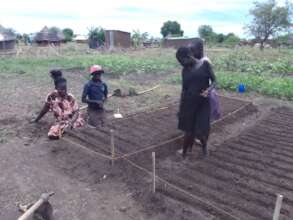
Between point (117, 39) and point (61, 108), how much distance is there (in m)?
23.9

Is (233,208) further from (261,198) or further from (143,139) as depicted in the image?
(143,139)

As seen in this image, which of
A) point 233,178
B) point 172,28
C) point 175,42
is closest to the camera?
point 233,178

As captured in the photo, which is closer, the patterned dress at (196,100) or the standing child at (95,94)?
the patterned dress at (196,100)

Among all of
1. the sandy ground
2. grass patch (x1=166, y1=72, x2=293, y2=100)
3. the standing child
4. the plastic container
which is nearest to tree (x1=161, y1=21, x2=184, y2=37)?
grass patch (x1=166, y1=72, x2=293, y2=100)

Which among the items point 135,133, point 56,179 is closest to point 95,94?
point 135,133

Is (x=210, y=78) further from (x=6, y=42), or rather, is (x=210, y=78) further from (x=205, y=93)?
(x=6, y=42)

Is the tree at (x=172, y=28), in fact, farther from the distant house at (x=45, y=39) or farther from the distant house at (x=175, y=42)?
the distant house at (x=45, y=39)

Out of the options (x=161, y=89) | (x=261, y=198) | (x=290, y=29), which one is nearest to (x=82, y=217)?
(x=261, y=198)

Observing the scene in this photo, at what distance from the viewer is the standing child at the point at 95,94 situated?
480 centimetres

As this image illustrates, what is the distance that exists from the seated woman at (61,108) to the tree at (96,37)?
24258 millimetres

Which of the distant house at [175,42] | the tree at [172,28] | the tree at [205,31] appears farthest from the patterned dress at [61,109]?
the tree at [172,28]

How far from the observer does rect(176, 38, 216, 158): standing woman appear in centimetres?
366

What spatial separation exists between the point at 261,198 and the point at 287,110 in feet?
13.7

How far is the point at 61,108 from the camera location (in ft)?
16.0
